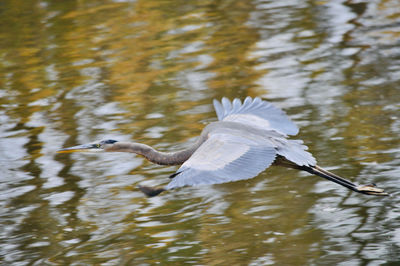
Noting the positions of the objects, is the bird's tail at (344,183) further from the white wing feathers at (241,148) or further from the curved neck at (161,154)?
the curved neck at (161,154)

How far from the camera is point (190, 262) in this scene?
4.20m

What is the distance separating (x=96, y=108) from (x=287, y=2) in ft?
14.6

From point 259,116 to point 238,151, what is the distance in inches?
39.9

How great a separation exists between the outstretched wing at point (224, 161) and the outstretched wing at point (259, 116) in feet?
2.00

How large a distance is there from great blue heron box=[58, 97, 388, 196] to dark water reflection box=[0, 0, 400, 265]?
341mm

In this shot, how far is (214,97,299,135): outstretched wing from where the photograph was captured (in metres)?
5.16

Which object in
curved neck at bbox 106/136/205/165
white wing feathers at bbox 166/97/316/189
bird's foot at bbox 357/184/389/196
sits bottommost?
bird's foot at bbox 357/184/389/196

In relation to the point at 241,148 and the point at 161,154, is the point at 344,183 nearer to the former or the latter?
the point at 241,148

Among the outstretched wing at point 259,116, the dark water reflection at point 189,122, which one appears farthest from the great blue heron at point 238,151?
the dark water reflection at point 189,122

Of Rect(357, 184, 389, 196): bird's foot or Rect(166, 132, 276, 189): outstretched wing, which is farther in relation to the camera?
Rect(357, 184, 389, 196): bird's foot

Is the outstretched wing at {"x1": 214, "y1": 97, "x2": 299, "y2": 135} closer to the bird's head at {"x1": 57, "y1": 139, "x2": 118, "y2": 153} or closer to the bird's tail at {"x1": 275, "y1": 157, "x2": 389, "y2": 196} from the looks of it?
the bird's tail at {"x1": 275, "y1": 157, "x2": 389, "y2": 196}

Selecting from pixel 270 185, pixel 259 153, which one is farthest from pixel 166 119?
pixel 259 153

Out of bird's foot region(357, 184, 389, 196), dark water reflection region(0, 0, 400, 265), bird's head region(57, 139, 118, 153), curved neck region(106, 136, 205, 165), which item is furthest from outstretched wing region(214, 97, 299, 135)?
bird's head region(57, 139, 118, 153)

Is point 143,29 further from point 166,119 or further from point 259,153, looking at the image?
point 259,153
